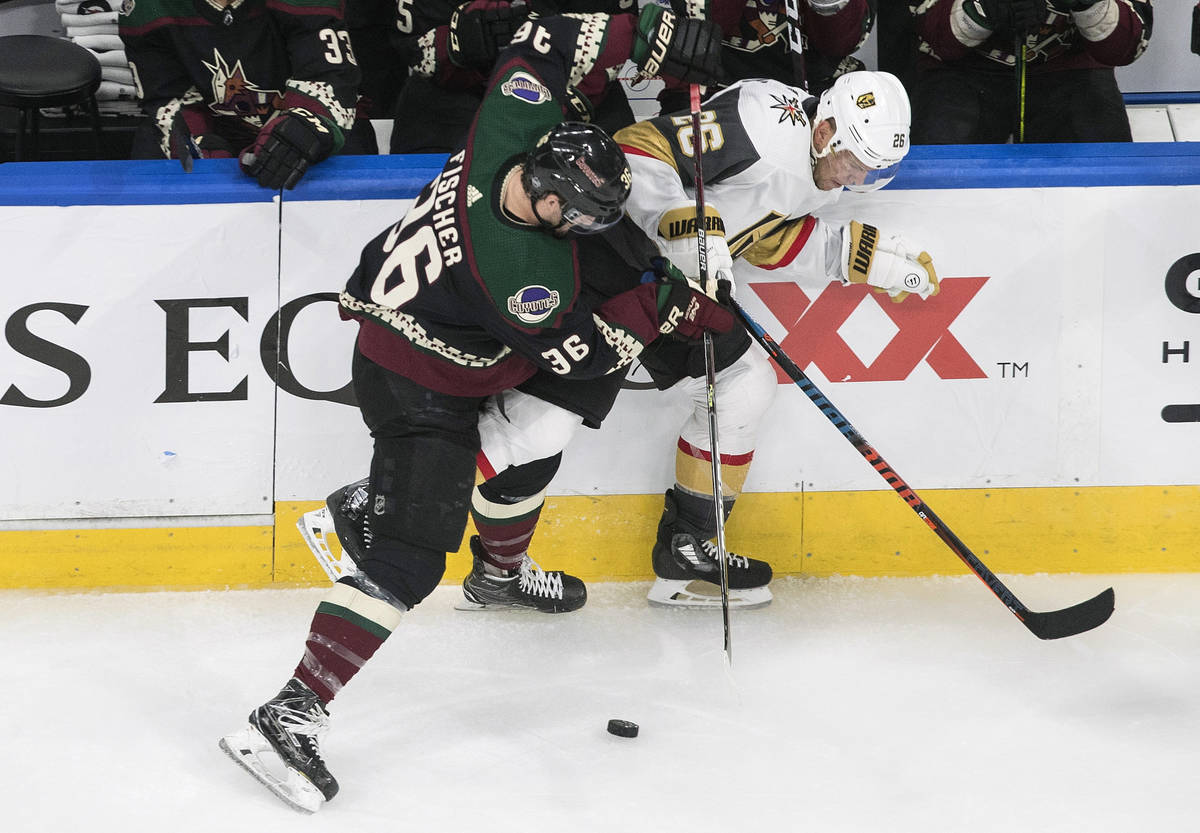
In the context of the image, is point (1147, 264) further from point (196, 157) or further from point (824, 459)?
point (196, 157)

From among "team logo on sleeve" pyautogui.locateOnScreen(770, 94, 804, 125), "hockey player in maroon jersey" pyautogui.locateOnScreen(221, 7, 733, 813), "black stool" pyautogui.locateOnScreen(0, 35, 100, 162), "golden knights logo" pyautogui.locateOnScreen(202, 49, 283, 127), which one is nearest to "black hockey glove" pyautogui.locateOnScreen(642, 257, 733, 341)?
"hockey player in maroon jersey" pyautogui.locateOnScreen(221, 7, 733, 813)

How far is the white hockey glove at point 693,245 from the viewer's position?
243 centimetres

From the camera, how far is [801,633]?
272cm

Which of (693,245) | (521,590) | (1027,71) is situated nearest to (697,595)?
(521,590)

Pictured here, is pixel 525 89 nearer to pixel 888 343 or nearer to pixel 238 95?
pixel 888 343

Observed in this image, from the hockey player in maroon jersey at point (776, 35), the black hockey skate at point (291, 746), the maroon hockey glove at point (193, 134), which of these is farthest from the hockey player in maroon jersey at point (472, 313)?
the maroon hockey glove at point (193, 134)

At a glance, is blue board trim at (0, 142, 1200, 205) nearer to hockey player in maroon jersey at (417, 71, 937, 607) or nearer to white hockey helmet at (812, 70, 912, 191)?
hockey player in maroon jersey at (417, 71, 937, 607)

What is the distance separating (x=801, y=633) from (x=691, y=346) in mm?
695

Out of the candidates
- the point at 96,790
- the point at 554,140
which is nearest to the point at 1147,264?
the point at 554,140

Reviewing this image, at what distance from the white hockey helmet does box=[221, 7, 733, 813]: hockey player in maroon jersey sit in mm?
270

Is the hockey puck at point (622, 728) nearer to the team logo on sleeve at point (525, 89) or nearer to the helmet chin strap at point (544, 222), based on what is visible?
the helmet chin strap at point (544, 222)

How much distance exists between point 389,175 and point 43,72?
107 cm

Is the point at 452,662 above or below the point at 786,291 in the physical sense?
below

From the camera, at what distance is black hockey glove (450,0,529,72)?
316cm
